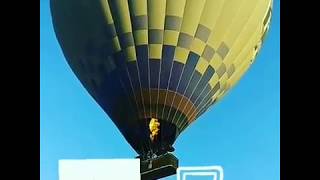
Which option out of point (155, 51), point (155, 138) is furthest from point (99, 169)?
point (155, 51)

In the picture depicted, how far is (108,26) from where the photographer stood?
3.49m

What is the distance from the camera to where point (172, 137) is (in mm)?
3496

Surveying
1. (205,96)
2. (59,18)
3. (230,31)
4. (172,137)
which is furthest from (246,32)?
(59,18)

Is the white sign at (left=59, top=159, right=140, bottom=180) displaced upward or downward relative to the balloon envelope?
downward

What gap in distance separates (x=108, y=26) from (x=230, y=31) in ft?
1.65

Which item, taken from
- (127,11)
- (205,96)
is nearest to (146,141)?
(205,96)

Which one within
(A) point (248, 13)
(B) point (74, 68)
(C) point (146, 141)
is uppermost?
(A) point (248, 13)

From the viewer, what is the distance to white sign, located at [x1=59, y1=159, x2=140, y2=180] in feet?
11.3

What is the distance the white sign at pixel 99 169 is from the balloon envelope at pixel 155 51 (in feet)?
0.30

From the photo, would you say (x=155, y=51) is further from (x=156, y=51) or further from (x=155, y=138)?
(x=155, y=138)

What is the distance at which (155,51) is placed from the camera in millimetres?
3496

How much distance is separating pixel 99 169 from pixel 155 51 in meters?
0.53

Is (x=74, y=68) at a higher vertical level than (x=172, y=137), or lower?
higher

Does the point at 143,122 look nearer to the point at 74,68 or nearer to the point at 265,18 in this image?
the point at 74,68
